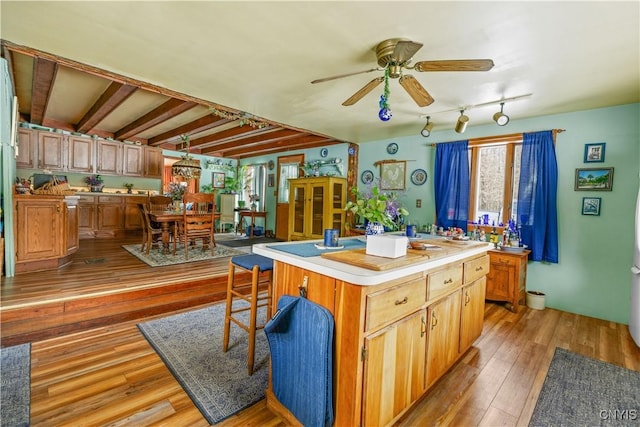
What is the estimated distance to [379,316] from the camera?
51.5 inches

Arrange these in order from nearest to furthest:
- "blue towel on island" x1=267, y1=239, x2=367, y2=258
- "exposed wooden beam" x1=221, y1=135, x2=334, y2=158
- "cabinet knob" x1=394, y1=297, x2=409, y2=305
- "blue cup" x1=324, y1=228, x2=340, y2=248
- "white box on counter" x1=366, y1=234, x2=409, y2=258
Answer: "cabinet knob" x1=394, y1=297, x2=409, y2=305
"white box on counter" x1=366, y1=234, x2=409, y2=258
"blue towel on island" x1=267, y1=239, x2=367, y2=258
"blue cup" x1=324, y1=228, x2=340, y2=248
"exposed wooden beam" x1=221, y1=135, x2=334, y2=158

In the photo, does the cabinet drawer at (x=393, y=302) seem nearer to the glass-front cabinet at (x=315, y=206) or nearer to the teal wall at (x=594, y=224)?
the teal wall at (x=594, y=224)

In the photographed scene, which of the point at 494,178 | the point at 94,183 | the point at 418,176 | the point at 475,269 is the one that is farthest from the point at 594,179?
the point at 94,183

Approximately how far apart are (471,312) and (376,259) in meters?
1.32

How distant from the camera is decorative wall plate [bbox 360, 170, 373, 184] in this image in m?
5.31

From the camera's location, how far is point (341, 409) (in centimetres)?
131

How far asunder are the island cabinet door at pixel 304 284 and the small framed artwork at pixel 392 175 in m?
3.57

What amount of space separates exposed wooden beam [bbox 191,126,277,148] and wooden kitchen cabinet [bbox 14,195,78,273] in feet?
9.53

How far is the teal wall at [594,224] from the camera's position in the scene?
302 cm

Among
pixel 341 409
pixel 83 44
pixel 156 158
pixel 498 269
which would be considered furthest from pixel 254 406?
pixel 156 158

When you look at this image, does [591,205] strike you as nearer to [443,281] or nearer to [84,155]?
[443,281]

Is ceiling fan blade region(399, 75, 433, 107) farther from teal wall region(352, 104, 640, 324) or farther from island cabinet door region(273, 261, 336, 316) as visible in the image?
teal wall region(352, 104, 640, 324)

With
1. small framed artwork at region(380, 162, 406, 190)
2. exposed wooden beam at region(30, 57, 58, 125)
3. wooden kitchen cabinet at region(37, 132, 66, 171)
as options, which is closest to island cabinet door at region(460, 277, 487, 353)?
small framed artwork at region(380, 162, 406, 190)

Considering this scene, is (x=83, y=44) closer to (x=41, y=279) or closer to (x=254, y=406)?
(x=41, y=279)
